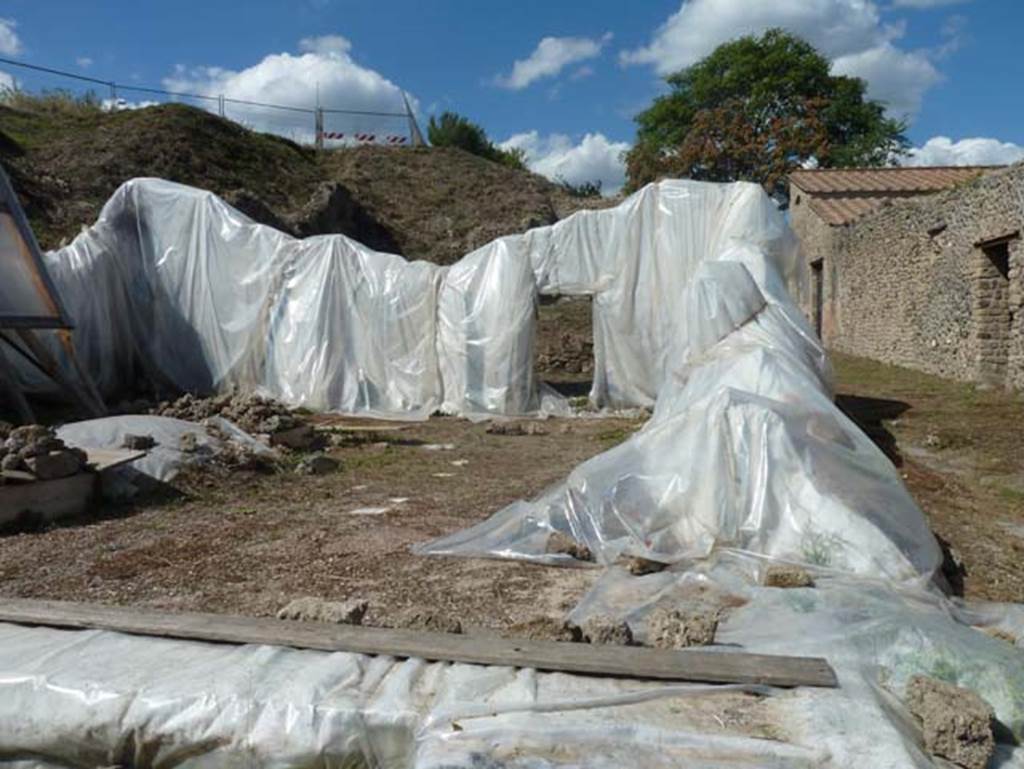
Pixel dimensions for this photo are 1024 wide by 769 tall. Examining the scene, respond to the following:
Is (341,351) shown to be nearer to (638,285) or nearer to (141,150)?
(638,285)

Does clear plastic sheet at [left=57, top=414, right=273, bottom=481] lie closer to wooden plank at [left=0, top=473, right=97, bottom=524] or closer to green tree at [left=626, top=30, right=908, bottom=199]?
wooden plank at [left=0, top=473, right=97, bottom=524]

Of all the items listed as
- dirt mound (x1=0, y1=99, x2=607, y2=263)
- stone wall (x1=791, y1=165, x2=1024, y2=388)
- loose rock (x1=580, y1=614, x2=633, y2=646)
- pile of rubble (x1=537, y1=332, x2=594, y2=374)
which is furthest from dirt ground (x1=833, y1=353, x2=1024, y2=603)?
dirt mound (x1=0, y1=99, x2=607, y2=263)

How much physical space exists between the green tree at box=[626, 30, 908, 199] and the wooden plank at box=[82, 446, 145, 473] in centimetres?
2686

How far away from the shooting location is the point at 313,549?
15.1ft

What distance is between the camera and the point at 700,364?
6.42m

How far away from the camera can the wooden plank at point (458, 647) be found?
2.29 meters

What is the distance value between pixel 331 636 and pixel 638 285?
8969 millimetres

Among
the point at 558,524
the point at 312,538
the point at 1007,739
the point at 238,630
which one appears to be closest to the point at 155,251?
the point at 312,538

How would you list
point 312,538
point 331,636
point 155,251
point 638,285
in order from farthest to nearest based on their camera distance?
1. point 155,251
2. point 638,285
3. point 312,538
4. point 331,636

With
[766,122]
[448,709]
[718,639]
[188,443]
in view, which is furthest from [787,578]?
[766,122]

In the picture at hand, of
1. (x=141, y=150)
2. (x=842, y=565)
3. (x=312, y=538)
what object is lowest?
(x=312, y=538)

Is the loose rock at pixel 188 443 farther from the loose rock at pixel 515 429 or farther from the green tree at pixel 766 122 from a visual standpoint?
the green tree at pixel 766 122

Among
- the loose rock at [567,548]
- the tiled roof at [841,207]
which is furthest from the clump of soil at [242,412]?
the tiled roof at [841,207]

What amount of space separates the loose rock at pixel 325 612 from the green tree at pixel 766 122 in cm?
2912
